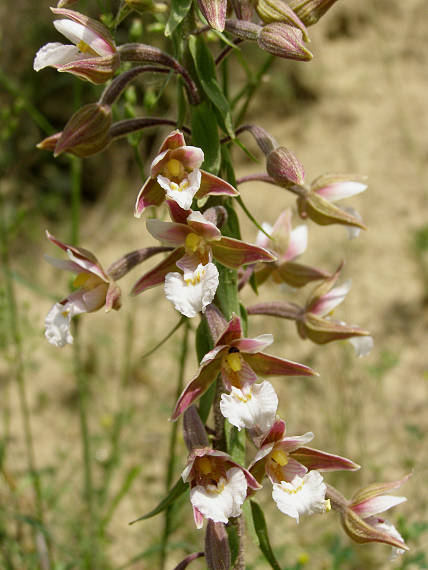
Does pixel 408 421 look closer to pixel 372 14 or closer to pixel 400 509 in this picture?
pixel 400 509

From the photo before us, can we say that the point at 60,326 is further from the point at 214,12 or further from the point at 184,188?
the point at 214,12

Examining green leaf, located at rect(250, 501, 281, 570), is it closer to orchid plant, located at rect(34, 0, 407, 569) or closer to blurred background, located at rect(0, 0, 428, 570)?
orchid plant, located at rect(34, 0, 407, 569)

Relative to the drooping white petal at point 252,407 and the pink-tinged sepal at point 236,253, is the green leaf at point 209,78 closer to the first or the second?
the pink-tinged sepal at point 236,253

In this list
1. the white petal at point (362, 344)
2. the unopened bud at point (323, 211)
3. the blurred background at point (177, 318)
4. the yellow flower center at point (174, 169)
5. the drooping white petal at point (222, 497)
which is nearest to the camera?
the drooping white petal at point (222, 497)

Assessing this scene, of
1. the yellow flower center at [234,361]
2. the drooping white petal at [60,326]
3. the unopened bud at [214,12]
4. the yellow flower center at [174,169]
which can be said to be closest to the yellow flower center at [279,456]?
the yellow flower center at [234,361]

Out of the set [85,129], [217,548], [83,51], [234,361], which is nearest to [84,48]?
[83,51]

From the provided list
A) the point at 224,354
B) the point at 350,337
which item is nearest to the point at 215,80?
Answer: the point at 224,354
